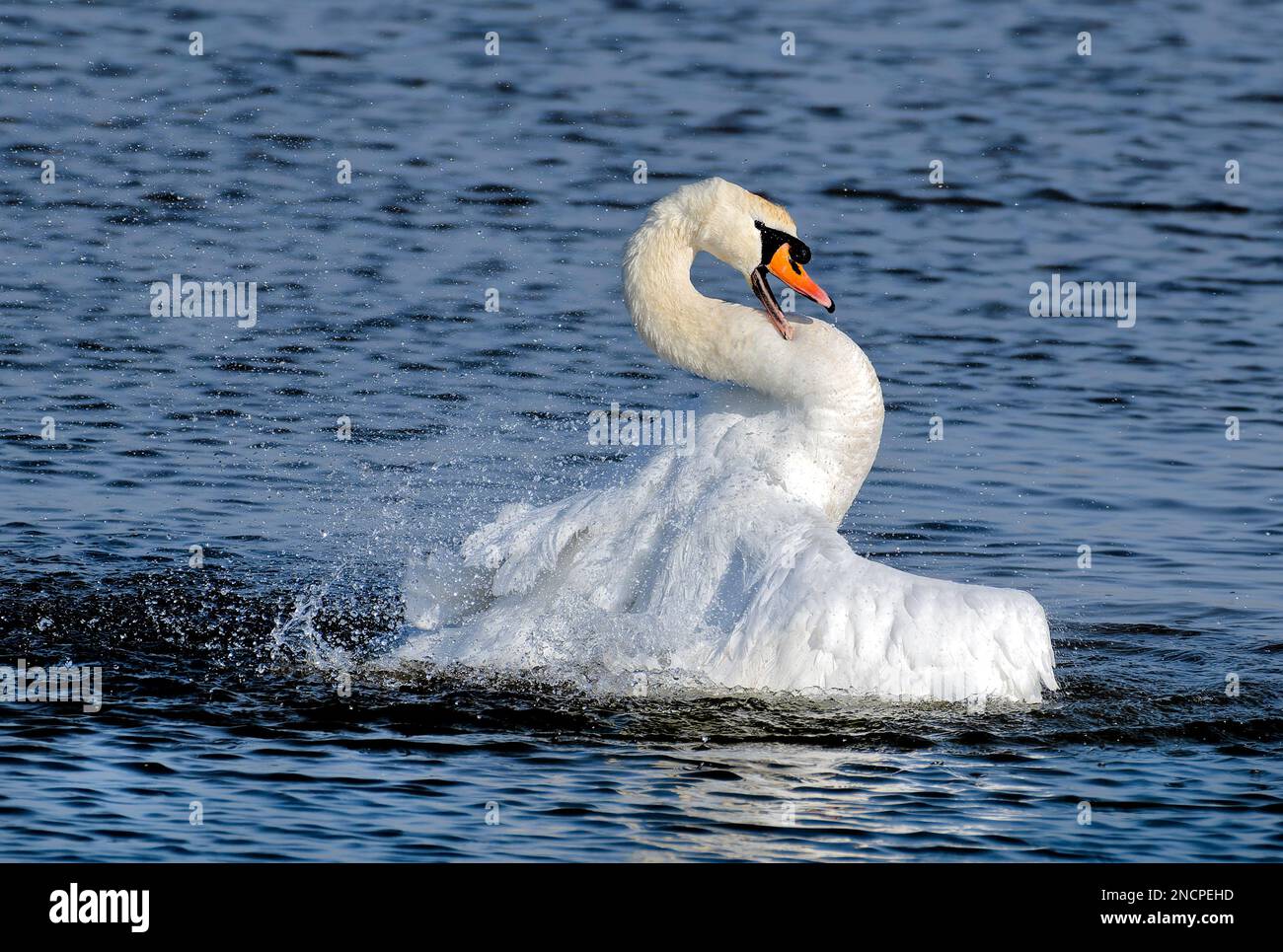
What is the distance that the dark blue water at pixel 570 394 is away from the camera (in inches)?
373

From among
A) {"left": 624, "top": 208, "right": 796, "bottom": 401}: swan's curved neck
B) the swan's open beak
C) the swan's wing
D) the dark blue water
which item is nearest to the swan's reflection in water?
the dark blue water

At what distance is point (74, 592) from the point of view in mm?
12344

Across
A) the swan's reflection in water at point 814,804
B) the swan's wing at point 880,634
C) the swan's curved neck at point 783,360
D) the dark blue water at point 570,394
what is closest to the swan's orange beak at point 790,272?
the swan's curved neck at point 783,360

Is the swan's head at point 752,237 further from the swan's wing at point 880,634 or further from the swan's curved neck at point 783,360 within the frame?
the swan's wing at point 880,634

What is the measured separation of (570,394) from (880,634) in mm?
7320

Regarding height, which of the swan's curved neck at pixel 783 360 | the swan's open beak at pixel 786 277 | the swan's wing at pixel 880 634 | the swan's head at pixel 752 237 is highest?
the swan's head at pixel 752 237

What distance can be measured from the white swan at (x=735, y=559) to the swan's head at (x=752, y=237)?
0.03 feet

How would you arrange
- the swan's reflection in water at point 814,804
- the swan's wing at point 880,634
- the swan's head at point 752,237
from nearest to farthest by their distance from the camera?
the swan's reflection in water at point 814,804 → the swan's wing at point 880,634 → the swan's head at point 752,237

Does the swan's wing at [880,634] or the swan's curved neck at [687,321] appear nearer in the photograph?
the swan's wing at [880,634]

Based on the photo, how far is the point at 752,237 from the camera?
11.4 m

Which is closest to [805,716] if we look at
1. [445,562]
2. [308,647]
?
[445,562]

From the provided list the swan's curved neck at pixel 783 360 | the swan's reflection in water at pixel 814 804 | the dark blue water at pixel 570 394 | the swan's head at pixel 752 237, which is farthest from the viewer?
the swan's head at pixel 752 237

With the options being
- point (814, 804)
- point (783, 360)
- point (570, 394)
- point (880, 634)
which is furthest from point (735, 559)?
point (570, 394)

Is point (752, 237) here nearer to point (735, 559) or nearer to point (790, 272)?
point (790, 272)
